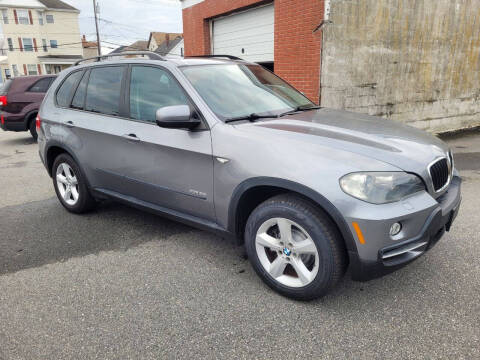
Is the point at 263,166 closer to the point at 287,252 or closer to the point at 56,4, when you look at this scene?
the point at 287,252

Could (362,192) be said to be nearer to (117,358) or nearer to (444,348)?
(444,348)

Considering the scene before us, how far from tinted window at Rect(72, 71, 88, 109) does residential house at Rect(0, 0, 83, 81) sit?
156ft

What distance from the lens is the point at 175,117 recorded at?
2.88 meters

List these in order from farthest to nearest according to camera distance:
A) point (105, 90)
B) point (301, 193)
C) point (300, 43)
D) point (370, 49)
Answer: point (370, 49) → point (300, 43) → point (105, 90) → point (301, 193)

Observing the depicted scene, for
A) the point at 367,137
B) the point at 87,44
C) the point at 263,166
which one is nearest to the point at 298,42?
the point at 367,137

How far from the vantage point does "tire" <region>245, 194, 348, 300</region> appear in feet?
8.02

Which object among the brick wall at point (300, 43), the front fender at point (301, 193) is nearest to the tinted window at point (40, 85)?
the brick wall at point (300, 43)

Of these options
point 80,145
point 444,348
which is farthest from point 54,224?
point 444,348

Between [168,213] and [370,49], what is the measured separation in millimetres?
6460

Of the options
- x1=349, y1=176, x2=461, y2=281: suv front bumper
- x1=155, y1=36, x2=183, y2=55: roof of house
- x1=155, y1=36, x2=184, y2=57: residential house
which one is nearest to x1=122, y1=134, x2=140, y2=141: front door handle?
x1=349, y1=176, x2=461, y2=281: suv front bumper

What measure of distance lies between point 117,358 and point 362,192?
5.86 feet

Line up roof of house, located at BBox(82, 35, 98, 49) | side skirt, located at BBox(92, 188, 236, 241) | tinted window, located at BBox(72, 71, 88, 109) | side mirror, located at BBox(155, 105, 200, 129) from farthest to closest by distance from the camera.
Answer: roof of house, located at BBox(82, 35, 98, 49) → tinted window, located at BBox(72, 71, 88, 109) → side skirt, located at BBox(92, 188, 236, 241) → side mirror, located at BBox(155, 105, 200, 129)

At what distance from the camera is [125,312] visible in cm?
264

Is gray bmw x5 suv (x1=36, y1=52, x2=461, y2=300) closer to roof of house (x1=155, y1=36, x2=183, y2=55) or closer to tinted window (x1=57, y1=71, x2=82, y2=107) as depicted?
tinted window (x1=57, y1=71, x2=82, y2=107)
